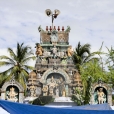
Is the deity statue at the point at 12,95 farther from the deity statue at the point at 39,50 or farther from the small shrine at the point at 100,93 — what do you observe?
the small shrine at the point at 100,93

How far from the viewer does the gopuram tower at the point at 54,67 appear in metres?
20.3

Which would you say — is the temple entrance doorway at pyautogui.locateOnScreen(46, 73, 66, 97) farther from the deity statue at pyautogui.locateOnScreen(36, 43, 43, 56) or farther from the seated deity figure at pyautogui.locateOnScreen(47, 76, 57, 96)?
the deity statue at pyautogui.locateOnScreen(36, 43, 43, 56)

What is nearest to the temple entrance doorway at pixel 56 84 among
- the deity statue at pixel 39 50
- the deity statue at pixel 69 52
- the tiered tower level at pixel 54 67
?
the tiered tower level at pixel 54 67

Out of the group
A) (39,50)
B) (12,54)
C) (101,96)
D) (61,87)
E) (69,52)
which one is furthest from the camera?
(12,54)

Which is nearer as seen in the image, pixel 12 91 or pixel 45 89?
pixel 12 91

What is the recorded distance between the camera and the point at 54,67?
20578 mm

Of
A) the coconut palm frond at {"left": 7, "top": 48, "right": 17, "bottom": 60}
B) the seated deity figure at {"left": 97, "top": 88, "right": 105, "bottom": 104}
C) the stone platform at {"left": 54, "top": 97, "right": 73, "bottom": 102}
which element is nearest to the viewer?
the stone platform at {"left": 54, "top": 97, "right": 73, "bottom": 102}

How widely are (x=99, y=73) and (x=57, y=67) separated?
4547 millimetres

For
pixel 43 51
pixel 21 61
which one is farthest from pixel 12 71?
pixel 43 51

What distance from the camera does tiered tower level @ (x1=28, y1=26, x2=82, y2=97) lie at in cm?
2028

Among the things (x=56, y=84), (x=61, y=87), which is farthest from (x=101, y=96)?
(x=56, y=84)

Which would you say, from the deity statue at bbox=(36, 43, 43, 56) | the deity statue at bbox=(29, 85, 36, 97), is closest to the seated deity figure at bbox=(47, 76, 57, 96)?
the deity statue at bbox=(29, 85, 36, 97)

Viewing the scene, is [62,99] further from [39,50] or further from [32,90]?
[39,50]

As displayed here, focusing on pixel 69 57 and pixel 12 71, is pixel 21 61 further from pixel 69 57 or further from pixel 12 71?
pixel 69 57
